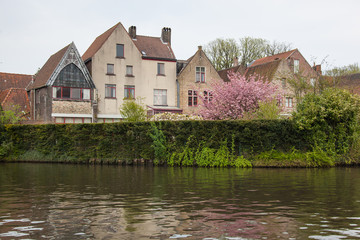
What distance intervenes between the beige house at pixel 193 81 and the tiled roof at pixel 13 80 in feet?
67.9

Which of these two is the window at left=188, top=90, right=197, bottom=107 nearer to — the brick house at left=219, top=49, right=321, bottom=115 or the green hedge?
the brick house at left=219, top=49, right=321, bottom=115

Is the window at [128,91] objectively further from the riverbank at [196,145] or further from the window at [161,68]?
the riverbank at [196,145]

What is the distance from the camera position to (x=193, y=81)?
48.5 m

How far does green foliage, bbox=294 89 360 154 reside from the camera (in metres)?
25.5

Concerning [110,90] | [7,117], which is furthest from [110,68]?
[7,117]

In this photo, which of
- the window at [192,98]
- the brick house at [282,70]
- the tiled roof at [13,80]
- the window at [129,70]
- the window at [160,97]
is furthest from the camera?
the tiled roof at [13,80]

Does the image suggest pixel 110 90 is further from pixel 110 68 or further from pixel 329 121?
pixel 329 121

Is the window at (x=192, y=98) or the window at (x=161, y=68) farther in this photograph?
the window at (x=192, y=98)

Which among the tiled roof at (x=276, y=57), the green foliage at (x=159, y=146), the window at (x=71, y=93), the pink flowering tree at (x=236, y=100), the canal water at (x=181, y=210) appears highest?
the tiled roof at (x=276, y=57)

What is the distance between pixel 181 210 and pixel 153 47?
39.8 meters

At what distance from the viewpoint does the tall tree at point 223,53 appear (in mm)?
65375

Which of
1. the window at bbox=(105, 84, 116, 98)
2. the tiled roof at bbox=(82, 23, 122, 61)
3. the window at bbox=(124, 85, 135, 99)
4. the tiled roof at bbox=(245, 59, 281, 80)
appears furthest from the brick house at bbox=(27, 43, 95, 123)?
the tiled roof at bbox=(245, 59, 281, 80)

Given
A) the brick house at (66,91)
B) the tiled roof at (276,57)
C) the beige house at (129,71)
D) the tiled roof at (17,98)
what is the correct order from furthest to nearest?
the tiled roof at (276,57)
the tiled roof at (17,98)
the beige house at (129,71)
the brick house at (66,91)

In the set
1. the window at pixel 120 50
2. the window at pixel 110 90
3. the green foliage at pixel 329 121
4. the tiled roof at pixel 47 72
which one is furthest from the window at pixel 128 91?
the green foliage at pixel 329 121
